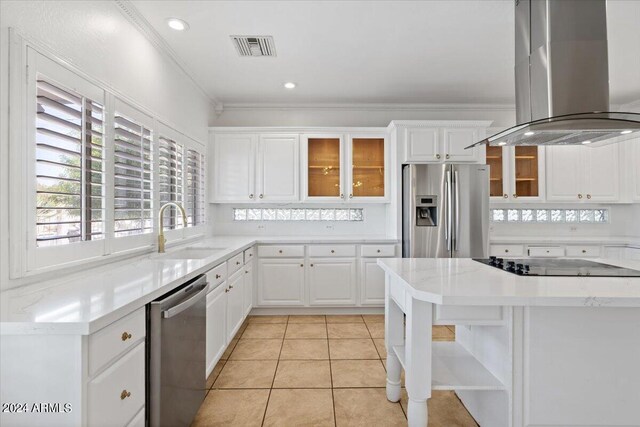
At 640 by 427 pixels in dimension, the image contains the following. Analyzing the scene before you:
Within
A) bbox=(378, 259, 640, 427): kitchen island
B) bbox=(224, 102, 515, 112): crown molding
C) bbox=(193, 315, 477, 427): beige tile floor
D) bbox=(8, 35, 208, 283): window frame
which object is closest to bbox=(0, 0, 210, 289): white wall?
bbox=(8, 35, 208, 283): window frame

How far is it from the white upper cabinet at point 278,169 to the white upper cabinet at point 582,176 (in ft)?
10.2

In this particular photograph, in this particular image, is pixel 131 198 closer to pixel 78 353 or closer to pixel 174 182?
pixel 174 182

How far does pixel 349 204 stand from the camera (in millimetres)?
4371

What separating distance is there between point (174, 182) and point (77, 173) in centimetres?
134

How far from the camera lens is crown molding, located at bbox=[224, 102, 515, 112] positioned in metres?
4.35

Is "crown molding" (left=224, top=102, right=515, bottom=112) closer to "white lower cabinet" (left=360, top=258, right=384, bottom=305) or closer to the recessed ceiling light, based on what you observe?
the recessed ceiling light

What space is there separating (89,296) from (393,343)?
1724mm

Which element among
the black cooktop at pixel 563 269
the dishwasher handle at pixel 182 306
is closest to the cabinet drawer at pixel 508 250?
the black cooktop at pixel 563 269

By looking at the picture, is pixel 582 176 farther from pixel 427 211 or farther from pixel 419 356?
pixel 419 356

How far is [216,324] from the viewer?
2445 mm

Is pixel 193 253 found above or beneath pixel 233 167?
beneath

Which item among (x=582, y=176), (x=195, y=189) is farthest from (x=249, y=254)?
(x=582, y=176)

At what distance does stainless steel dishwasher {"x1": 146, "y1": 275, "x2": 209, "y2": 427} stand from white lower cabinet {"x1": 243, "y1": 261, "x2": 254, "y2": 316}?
1392 mm

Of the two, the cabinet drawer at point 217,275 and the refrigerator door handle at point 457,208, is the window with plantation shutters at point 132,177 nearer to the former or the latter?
the cabinet drawer at point 217,275
